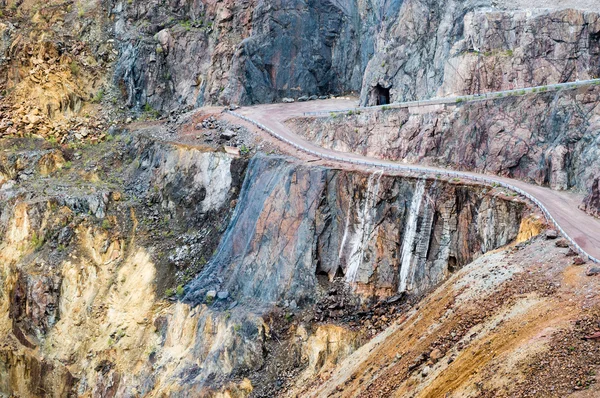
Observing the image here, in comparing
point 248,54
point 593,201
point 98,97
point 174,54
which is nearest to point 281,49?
point 248,54

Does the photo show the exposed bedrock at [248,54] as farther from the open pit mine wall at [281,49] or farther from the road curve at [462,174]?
the road curve at [462,174]

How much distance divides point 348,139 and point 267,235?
8.03 meters

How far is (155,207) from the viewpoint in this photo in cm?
4406

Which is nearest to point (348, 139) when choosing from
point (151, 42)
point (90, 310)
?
point (90, 310)

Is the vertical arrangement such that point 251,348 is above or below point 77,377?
above

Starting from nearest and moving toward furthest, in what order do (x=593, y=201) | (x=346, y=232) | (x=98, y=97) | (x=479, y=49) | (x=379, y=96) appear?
(x=593, y=201), (x=346, y=232), (x=479, y=49), (x=379, y=96), (x=98, y=97)

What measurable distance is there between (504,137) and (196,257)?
17.1m

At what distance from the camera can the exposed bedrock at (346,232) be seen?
29844 millimetres

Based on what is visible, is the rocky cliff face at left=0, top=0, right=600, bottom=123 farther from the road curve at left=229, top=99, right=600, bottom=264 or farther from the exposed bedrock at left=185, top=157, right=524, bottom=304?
the exposed bedrock at left=185, top=157, right=524, bottom=304

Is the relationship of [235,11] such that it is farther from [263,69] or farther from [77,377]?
[77,377]

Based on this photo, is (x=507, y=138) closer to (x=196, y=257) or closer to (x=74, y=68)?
(x=196, y=257)

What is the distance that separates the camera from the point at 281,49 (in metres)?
52.9

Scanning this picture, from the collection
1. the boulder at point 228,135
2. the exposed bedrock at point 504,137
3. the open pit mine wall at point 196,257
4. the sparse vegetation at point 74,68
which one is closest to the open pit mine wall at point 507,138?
the exposed bedrock at point 504,137

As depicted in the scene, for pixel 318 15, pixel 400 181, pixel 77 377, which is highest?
pixel 318 15
